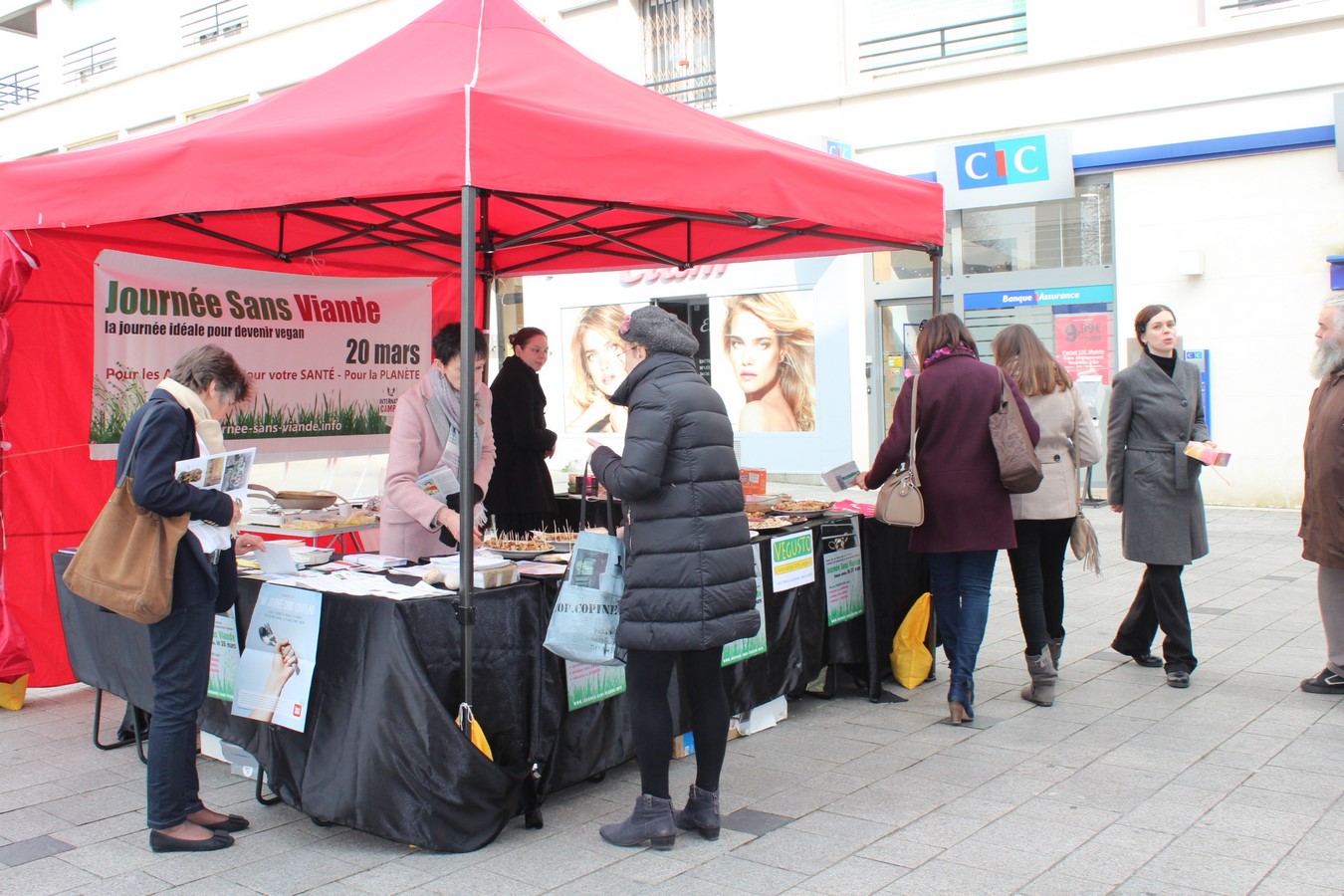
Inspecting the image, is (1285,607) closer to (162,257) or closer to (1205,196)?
(1205,196)

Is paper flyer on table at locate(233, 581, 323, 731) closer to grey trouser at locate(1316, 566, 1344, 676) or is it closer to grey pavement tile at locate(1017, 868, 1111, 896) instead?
grey pavement tile at locate(1017, 868, 1111, 896)

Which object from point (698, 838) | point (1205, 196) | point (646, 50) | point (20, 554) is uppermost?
point (646, 50)

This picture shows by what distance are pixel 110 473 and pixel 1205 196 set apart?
34.4 feet

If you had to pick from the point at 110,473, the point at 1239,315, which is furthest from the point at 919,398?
the point at 1239,315

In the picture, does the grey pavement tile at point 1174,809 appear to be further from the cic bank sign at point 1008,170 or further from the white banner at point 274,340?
the cic bank sign at point 1008,170

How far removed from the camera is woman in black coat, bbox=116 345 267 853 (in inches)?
143

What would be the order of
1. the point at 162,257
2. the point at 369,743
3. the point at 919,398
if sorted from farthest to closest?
the point at 162,257
the point at 919,398
the point at 369,743

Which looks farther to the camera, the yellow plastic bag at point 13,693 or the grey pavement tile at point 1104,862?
the yellow plastic bag at point 13,693

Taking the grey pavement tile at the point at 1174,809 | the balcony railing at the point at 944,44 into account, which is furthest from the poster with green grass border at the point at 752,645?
the balcony railing at the point at 944,44

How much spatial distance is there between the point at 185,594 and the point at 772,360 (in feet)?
39.9

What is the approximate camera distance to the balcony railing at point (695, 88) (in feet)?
51.8

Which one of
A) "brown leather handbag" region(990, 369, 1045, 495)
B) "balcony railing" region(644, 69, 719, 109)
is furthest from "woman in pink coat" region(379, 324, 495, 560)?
"balcony railing" region(644, 69, 719, 109)

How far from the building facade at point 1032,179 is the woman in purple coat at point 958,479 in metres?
7.93

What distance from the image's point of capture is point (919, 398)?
195 inches
